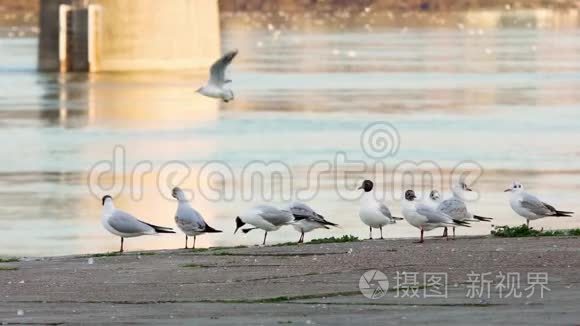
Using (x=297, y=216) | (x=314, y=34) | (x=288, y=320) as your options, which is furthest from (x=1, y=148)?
(x=314, y=34)

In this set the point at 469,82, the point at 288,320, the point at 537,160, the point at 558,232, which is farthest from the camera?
the point at 469,82

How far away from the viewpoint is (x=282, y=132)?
134 feet

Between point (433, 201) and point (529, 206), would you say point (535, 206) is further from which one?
point (433, 201)

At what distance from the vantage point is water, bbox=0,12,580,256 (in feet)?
78.6

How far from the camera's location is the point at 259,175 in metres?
29.9

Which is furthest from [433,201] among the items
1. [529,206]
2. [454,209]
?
[529,206]

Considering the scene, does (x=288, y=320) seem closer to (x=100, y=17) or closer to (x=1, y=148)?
(x=1, y=148)

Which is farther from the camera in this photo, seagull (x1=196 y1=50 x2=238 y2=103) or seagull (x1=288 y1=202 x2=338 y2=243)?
seagull (x1=196 y1=50 x2=238 y2=103)

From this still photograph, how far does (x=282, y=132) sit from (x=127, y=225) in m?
24.7

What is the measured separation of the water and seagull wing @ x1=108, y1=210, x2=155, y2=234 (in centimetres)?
344

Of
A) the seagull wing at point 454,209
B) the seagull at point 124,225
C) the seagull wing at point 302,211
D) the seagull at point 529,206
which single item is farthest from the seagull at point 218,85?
the seagull wing at point 454,209

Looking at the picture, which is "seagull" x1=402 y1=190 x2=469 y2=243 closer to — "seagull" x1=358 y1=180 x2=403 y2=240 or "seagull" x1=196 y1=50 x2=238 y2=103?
"seagull" x1=358 y1=180 x2=403 y2=240

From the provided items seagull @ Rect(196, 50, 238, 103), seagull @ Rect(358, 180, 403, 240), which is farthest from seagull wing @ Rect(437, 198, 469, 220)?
seagull @ Rect(196, 50, 238, 103)

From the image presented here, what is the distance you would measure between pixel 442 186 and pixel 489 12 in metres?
170
